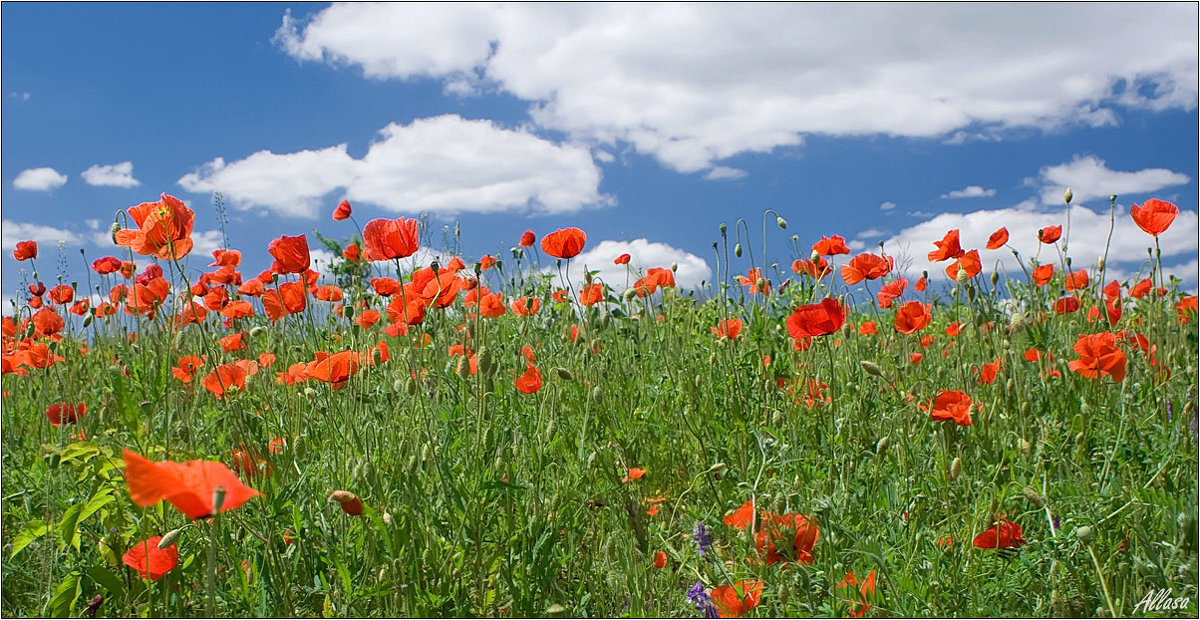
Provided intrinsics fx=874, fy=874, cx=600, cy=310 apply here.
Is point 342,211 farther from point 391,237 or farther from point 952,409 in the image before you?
point 952,409

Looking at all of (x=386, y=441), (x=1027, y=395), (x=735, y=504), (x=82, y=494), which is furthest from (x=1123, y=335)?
(x=82, y=494)

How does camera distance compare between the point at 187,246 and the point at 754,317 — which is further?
the point at 754,317

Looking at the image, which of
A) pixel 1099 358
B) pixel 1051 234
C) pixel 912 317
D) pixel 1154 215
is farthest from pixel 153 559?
pixel 1051 234

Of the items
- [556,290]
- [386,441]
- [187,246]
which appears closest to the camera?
[187,246]

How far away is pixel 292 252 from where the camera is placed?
7.01 feet

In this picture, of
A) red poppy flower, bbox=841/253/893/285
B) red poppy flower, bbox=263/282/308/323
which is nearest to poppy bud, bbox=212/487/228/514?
red poppy flower, bbox=263/282/308/323

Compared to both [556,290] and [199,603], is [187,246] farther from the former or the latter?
[556,290]

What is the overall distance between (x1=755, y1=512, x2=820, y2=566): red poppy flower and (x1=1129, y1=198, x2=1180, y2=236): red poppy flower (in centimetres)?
172

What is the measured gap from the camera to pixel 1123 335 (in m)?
3.19

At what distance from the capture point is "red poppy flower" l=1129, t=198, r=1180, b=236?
8.76 ft

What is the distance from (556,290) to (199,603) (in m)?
3.16

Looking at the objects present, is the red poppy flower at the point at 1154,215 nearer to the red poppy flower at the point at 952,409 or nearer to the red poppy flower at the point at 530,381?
the red poppy flower at the point at 952,409

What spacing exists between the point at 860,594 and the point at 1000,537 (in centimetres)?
40

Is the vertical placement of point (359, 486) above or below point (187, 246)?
below
